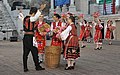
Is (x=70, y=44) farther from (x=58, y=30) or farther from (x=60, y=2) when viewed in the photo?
(x=60, y=2)

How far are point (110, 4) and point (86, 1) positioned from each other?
5.68 meters

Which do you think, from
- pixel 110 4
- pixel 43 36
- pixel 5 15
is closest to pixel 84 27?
pixel 43 36

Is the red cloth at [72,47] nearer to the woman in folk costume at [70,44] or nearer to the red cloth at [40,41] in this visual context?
the woman in folk costume at [70,44]

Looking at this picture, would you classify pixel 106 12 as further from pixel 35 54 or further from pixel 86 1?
pixel 35 54

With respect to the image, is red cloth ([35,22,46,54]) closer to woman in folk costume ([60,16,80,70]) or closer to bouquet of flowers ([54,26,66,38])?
bouquet of flowers ([54,26,66,38])

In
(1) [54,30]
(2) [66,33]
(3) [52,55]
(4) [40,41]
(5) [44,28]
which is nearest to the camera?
(2) [66,33]

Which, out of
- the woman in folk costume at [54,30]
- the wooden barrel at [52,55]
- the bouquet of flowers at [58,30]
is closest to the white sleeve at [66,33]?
the bouquet of flowers at [58,30]

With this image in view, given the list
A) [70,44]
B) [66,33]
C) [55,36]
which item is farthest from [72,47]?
[55,36]

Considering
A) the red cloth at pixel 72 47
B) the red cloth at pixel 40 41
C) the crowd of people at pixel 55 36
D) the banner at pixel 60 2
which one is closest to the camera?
the crowd of people at pixel 55 36

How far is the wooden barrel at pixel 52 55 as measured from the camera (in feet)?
30.8

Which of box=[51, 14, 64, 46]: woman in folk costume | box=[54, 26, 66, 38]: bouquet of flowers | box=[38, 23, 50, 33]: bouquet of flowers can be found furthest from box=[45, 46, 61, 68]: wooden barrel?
box=[38, 23, 50, 33]: bouquet of flowers

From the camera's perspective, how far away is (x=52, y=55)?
31.0 ft

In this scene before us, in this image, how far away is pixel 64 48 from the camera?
9695mm

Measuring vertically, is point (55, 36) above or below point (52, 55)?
above
